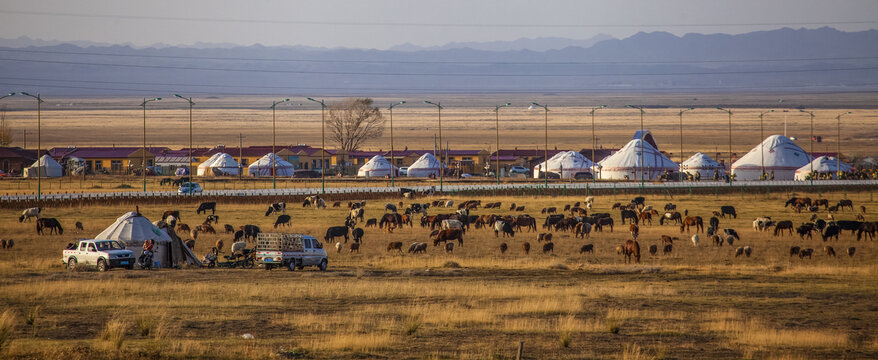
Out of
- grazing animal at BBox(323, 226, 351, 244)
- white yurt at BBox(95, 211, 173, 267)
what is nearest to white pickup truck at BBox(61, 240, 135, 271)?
white yurt at BBox(95, 211, 173, 267)

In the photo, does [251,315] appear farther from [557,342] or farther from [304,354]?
[557,342]

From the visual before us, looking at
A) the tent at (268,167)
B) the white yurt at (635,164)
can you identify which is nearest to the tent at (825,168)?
the white yurt at (635,164)

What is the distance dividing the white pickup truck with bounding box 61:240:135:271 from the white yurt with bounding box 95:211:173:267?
38.9 inches

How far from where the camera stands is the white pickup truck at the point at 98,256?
3703cm

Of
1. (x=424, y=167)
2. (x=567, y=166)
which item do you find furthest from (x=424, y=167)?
(x=567, y=166)

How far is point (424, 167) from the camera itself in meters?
124

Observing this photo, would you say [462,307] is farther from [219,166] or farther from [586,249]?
[219,166]

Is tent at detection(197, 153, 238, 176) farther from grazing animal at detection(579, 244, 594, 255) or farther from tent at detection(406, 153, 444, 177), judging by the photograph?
grazing animal at detection(579, 244, 594, 255)

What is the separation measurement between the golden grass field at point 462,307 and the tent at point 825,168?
68.5 meters

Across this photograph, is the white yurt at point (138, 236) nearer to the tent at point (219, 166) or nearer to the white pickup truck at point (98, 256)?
the white pickup truck at point (98, 256)

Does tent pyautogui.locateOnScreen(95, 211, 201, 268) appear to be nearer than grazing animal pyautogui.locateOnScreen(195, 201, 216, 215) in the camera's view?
Yes

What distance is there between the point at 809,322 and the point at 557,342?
767 centimetres

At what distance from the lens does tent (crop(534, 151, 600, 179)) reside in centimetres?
11944

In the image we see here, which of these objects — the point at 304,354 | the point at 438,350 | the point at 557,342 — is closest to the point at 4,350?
the point at 304,354
